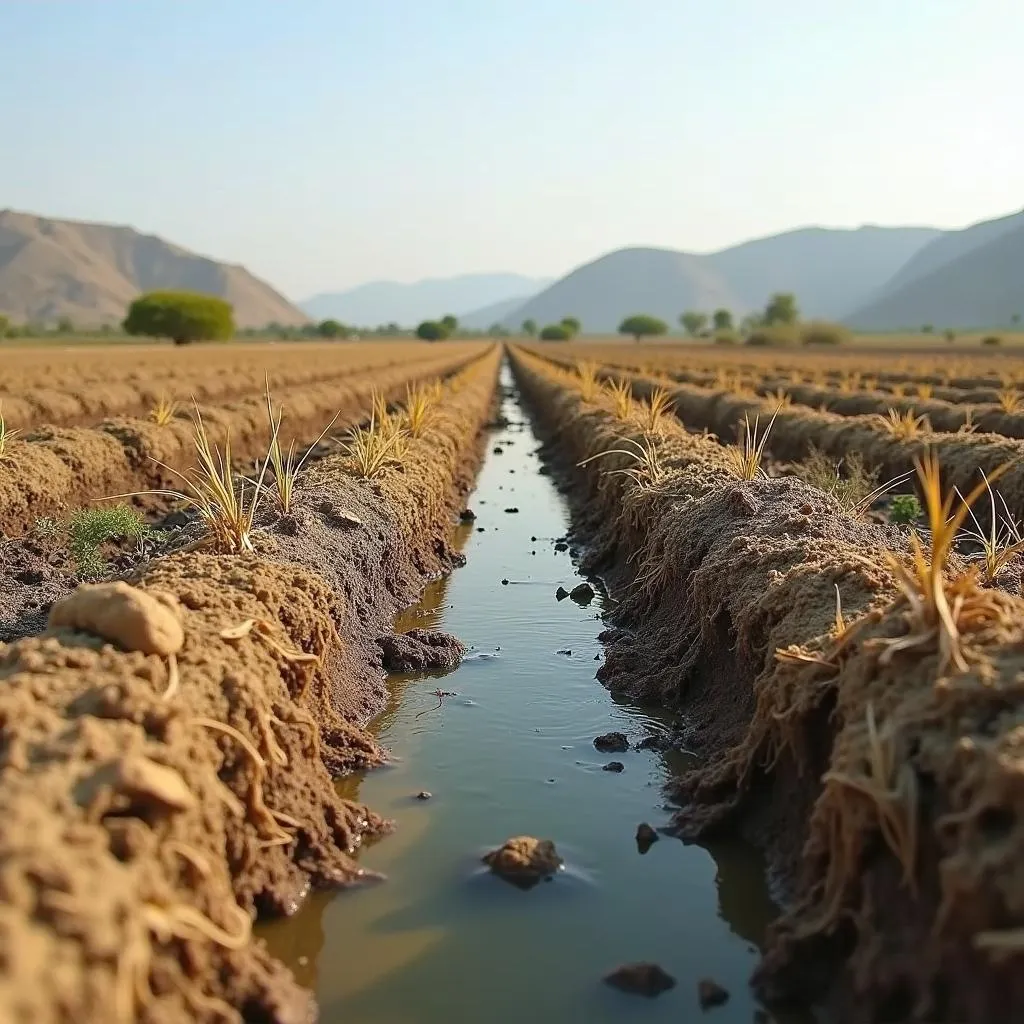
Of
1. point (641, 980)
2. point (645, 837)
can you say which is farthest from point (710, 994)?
point (645, 837)

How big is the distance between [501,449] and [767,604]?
503 inches

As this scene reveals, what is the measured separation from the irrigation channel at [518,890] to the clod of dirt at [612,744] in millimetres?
47

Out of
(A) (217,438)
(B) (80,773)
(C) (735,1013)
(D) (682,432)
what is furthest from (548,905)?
(A) (217,438)

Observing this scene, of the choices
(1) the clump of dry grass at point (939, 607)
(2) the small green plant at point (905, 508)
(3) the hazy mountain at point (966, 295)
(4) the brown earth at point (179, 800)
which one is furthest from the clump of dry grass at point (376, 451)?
(3) the hazy mountain at point (966, 295)

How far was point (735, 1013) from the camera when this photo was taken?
2916 mm

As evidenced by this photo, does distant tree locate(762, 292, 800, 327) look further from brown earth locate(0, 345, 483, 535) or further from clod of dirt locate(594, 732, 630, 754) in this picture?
clod of dirt locate(594, 732, 630, 754)

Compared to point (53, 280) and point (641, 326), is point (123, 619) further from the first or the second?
point (53, 280)

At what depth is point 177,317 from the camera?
2303 inches

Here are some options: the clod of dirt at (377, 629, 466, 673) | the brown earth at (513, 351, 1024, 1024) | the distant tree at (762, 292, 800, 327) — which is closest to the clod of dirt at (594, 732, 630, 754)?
the brown earth at (513, 351, 1024, 1024)

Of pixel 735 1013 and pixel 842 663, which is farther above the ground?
pixel 842 663

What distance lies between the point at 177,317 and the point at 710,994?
60.2m

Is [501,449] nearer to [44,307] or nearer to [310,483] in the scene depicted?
[310,483]

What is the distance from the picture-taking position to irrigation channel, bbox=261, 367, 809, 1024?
3.02 m

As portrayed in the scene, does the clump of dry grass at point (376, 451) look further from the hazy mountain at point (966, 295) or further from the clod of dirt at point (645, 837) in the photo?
the hazy mountain at point (966, 295)
